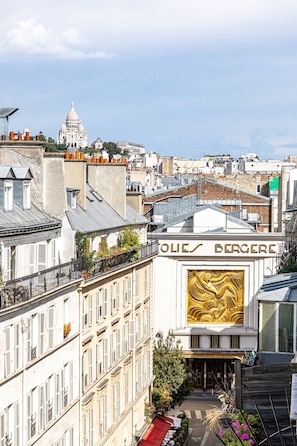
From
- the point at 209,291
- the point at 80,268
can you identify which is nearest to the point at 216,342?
the point at 209,291

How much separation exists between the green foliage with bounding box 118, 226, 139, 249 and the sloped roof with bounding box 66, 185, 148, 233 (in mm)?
408

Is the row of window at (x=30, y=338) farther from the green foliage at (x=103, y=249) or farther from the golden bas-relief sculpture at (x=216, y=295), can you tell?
the golden bas-relief sculpture at (x=216, y=295)

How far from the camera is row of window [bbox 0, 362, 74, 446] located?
87.4ft

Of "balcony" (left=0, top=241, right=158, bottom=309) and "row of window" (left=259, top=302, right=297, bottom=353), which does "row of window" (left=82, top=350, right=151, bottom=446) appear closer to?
"balcony" (left=0, top=241, right=158, bottom=309)

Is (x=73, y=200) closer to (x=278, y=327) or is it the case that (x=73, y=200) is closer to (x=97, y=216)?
(x=97, y=216)

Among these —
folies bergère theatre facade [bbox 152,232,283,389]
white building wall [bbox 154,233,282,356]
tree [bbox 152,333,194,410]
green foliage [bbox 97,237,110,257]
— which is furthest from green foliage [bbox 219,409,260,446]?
folies bergère theatre facade [bbox 152,232,283,389]

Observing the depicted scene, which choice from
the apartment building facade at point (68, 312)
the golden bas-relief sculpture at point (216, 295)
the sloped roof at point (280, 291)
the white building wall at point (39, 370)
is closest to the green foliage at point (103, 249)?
the apartment building facade at point (68, 312)

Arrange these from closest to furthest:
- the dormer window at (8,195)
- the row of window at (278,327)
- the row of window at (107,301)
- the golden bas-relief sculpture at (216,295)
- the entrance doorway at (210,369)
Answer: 1. the row of window at (278,327)
2. the dormer window at (8,195)
3. the row of window at (107,301)
4. the golden bas-relief sculpture at (216,295)
5. the entrance doorway at (210,369)

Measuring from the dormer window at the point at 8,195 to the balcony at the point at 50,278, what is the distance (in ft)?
7.53

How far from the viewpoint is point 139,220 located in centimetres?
5131

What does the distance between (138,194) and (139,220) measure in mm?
2342

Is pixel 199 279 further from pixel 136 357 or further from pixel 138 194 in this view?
pixel 136 357

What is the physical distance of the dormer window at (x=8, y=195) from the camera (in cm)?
3056

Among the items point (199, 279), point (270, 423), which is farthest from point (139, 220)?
point (270, 423)
